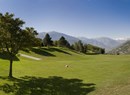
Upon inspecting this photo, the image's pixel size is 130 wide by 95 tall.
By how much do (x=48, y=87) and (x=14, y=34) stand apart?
37.3ft

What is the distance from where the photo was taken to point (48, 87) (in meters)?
31.6

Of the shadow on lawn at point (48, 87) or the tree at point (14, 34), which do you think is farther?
the tree at point (14, 34)

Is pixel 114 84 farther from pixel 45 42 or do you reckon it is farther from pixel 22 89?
pixel 45 42

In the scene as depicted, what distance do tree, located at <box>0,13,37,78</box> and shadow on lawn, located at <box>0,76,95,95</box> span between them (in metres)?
6.34

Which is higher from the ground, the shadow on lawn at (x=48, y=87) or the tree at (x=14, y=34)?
the tree at (x=14, y=34)

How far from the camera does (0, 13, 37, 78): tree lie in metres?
36.3

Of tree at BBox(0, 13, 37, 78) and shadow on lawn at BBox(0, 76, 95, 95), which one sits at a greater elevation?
tree at BBox(0, 13, 37, 78)

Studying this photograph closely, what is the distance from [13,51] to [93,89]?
53.8 ft

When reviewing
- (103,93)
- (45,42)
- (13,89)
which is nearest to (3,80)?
(13,89)

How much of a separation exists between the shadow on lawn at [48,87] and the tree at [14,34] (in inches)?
249

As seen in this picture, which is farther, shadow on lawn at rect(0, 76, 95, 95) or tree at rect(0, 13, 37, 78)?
tree at rect(0, 13, 37, 78)

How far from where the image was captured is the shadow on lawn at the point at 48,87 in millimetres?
28875

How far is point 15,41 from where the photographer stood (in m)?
36.9

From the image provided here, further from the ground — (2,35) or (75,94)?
(2,35)
